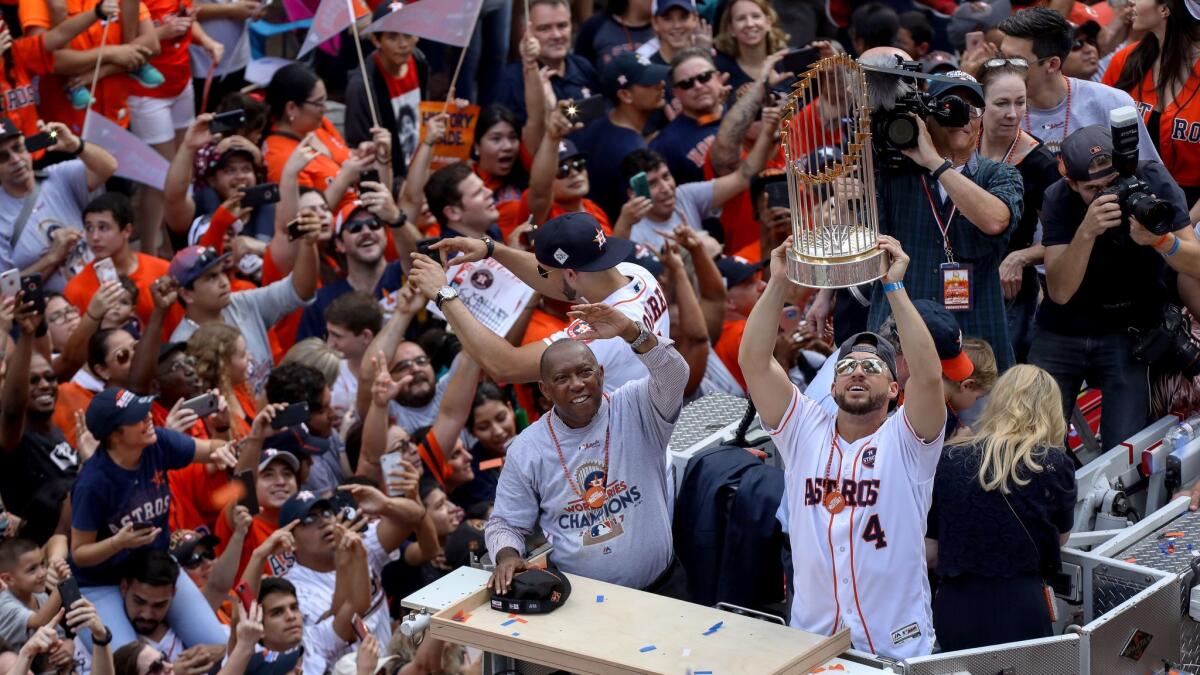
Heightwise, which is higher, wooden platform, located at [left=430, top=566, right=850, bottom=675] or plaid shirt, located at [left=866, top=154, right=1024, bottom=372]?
plaid shirt, located at [left=866, top=154, right=1024, bottom=372]

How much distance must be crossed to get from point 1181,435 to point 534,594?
116 inches

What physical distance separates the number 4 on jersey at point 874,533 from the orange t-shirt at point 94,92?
6362 mm

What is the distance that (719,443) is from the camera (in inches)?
272

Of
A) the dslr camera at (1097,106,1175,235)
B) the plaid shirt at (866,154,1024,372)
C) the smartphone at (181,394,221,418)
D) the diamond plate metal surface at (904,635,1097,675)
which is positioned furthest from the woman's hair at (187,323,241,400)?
the diamond plate metal surface at (904,635,1097,675)

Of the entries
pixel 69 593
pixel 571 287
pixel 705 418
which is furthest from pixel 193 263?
pixel 705 418

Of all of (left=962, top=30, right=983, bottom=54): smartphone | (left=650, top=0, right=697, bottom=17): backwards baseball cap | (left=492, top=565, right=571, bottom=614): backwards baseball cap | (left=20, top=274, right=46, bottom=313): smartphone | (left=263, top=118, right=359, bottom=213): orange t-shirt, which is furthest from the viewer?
(left=650, top=0, right=697, bottom=17): backwards baseball cap

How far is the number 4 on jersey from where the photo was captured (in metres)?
5.44

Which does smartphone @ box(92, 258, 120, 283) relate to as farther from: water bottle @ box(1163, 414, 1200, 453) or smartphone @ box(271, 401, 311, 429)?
water bottle @ box(1163, 414, 1200, 453)

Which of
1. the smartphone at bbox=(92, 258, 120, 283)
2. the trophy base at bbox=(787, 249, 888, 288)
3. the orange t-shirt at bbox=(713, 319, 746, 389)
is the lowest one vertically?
the orange t-shirt at bbox=(713, 319, 746, 389)

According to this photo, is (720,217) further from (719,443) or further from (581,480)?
(581,480)

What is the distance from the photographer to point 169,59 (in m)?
10.5

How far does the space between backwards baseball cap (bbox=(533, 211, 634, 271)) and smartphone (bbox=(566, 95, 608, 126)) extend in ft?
9.88

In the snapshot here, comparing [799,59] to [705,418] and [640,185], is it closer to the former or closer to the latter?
[640,185]

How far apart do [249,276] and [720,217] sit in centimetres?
283
